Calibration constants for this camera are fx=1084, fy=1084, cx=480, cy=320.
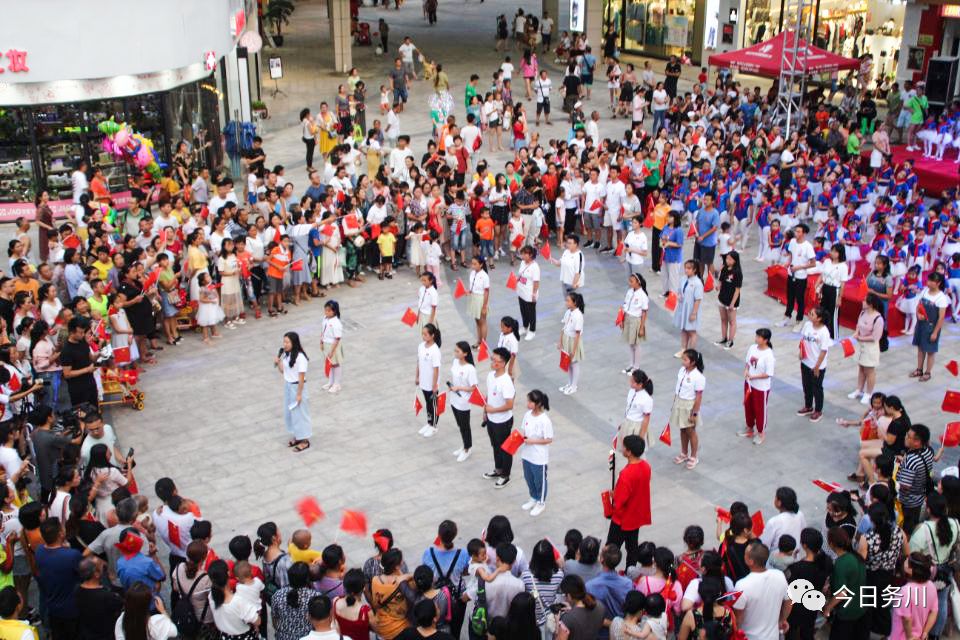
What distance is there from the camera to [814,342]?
12.4 metres

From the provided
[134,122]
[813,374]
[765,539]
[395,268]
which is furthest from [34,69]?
[765,539]

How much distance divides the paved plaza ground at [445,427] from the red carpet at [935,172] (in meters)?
7.21

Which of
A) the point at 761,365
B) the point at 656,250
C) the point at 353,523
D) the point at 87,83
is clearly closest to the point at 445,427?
the point at 353,523

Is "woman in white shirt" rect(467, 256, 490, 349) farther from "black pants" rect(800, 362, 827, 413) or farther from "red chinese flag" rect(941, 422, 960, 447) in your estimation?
"red chinese flag" rect(941, 422, 960, 447)

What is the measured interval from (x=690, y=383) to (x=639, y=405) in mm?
792

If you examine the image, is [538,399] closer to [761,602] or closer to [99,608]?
[761,602]

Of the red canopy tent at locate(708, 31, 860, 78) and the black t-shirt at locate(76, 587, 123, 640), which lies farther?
the red canopy tent at locate(708, 31, 860, 78)

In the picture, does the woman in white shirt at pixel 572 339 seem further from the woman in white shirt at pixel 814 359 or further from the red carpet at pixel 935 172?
the red carpet at pixel 935 172

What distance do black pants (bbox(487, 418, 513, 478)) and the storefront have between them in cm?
1179

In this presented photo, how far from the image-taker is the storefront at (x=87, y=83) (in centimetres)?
1878

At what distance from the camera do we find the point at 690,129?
2217cm

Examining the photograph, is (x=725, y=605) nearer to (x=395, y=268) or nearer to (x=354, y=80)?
(x=395, y=268)

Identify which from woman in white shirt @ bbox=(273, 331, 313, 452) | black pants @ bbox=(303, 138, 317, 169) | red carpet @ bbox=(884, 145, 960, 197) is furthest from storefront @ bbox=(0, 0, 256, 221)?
red carpet @ bbox=(884, 145, 960, 197)

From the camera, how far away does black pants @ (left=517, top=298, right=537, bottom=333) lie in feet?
49.0
